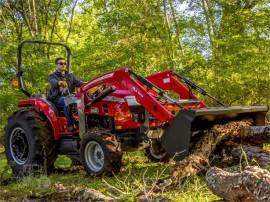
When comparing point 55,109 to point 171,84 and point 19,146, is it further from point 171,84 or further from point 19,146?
point 171,84

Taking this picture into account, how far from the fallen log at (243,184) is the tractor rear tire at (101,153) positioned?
333 centimetres

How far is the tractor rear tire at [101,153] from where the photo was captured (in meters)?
7.03

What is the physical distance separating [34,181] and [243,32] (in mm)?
7573

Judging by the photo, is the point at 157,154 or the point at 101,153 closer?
the point at 101,153

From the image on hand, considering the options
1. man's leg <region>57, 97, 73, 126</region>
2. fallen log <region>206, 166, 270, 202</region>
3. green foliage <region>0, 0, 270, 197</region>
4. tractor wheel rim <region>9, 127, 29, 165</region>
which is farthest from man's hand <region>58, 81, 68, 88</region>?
fallen log <region>206, 166, 270, 202</region>

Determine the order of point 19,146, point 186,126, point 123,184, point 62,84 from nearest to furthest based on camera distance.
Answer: point 123,184 < point 186,126 < point 62,84 < point 19,146

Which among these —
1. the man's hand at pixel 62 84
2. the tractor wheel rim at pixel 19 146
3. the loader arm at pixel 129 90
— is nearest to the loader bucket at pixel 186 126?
the loader arm at pixel 129 90

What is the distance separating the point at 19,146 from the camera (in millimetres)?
8875

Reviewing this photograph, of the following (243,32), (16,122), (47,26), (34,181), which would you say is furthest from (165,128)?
(47,26)

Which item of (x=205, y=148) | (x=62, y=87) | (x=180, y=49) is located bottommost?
(x=205, y=148)

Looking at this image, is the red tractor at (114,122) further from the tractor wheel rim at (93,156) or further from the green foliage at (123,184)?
A: the green foliage at (123,184)

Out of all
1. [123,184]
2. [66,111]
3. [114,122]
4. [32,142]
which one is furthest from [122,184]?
[32,142]

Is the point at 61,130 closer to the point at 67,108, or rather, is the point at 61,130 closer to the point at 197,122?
the point at 67,108

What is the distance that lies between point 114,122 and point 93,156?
26.7 inches
